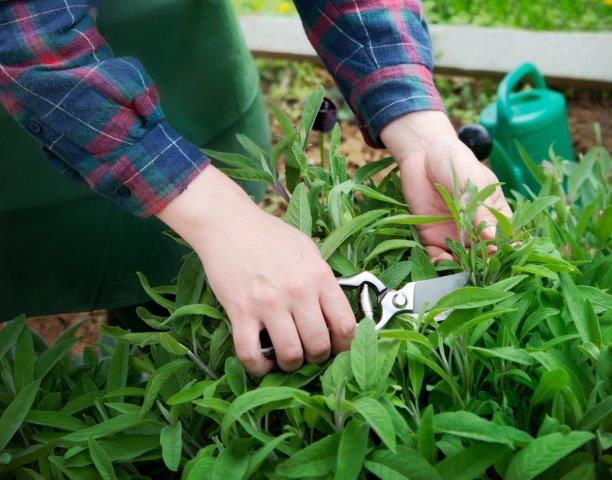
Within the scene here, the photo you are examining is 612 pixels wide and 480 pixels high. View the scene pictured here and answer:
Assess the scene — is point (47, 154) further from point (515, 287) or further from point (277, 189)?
point (515, 287)

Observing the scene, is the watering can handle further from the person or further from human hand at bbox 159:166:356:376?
human hand at bbox 159:166:356:376

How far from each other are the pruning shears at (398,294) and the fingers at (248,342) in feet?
0.11

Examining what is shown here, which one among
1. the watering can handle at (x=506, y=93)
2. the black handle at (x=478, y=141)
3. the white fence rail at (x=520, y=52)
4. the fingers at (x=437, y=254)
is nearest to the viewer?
the fingers at (x=437, y=254)

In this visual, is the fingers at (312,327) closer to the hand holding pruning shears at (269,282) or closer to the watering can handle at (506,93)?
the hand holding pruning shears at (269,282)

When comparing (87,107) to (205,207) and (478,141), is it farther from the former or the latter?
(478,141)

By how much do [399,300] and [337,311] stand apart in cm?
9

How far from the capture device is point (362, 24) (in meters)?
1.11

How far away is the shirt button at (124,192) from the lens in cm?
89

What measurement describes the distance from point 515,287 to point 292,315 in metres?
0.27

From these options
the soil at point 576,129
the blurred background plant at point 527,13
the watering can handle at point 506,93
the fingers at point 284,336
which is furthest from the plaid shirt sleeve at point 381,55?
the blurred background plant at point 527,13

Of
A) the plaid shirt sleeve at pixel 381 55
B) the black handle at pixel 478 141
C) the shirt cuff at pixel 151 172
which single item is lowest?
the black handle at pixel 478 141

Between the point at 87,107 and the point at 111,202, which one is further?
the point at 111,202

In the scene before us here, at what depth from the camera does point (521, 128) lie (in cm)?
198

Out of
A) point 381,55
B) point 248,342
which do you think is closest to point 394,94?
point 381,55
